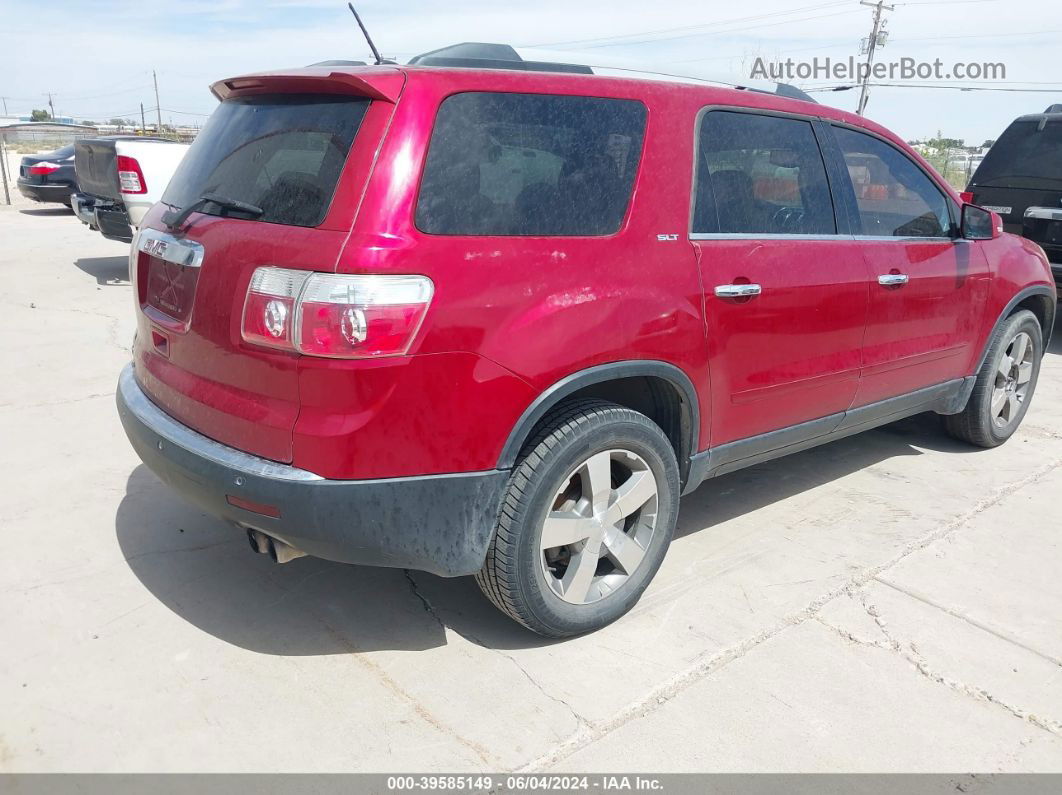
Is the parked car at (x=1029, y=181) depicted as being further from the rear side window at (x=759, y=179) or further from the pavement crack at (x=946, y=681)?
the pavement crack at (x=946, y=681)

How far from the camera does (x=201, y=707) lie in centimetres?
264

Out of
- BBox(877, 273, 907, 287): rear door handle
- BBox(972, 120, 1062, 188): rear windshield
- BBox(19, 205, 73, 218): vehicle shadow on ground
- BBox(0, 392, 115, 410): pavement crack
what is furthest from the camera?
BBox(19, 205, 73, 218): vehicle shadow on ground

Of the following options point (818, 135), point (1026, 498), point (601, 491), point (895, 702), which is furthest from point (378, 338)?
point (1026, 498)

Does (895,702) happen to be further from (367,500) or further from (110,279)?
(110,279)

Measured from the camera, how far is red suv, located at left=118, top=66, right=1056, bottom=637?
97.1 inches

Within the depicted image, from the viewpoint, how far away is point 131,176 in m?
9.31

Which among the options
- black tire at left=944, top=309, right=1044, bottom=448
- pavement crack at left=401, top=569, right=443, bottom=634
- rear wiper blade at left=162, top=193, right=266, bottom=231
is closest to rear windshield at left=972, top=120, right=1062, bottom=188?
black tire at left=944, top=309, right=1044, bottom=448

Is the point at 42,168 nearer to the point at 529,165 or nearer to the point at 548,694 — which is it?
the point at 529,165

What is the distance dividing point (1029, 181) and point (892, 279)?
524 centimetres

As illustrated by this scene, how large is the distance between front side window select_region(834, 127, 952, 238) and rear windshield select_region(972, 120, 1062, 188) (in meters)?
4.45

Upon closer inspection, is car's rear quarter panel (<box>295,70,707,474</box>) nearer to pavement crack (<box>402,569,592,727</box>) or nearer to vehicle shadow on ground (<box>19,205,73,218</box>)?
pavement crack (<box>402,569,592,727</box>)

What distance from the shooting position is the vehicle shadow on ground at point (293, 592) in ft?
10.0

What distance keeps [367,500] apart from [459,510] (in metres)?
0.28

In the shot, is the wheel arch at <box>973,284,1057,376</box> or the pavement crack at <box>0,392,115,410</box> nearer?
the wheel arch at <box>973,284,1057,376</box>
